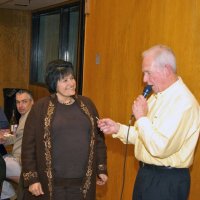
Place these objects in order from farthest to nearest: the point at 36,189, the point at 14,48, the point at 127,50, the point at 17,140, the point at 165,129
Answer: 1. the point at 14,48
2. the point at 17,140
3. the point at 127,50
4. the point at 36,189
5. the point at 165,129

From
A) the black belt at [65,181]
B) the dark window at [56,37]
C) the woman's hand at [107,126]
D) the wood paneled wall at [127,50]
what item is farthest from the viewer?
the dark window at [56,37]

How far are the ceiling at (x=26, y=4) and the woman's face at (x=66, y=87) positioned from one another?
3.61m

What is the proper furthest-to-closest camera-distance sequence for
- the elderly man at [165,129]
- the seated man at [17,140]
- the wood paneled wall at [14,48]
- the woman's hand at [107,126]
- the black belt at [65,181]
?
the wood paneled wall at [14,48]
the seated man at [17,140]
the black belt at [65,181]
the woman's hand at [107,126]
the elderly man at [165,129]

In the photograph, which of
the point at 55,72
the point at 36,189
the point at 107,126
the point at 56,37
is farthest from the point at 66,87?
the point at 56,37

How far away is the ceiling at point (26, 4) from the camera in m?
5.85

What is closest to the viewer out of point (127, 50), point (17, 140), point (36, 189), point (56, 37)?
point (36, 189)

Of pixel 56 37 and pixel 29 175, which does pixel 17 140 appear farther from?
pixel 56 37

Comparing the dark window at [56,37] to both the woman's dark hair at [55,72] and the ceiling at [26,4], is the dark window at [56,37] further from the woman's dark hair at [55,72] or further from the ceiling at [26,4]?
the woman's dark hair at [55,72]

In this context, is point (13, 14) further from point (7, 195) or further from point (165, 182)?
point (165, 182)

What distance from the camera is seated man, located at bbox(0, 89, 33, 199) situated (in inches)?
135

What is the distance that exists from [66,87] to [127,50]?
1.03 meters

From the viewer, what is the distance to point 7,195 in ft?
11.6

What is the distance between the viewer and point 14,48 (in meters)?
7.07

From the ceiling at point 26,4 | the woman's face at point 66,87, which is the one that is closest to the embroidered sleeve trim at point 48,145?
the woman's face at point 66,87
